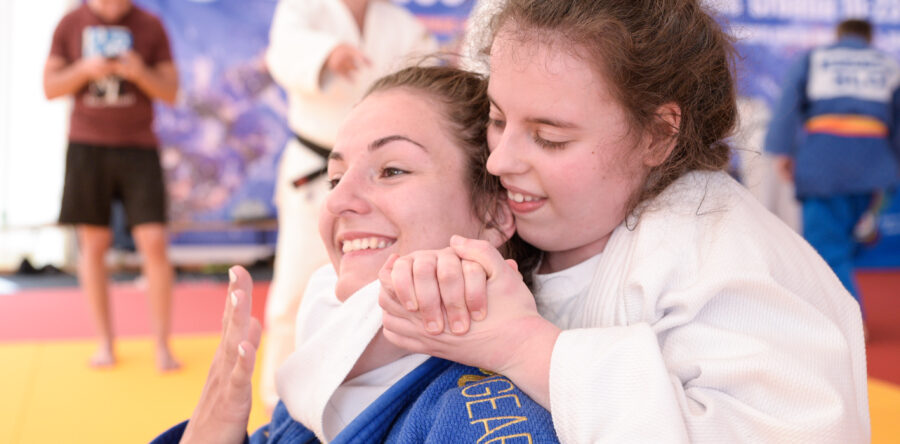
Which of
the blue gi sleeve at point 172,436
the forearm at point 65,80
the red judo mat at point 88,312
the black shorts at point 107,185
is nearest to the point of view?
the blue gi sleeve at point 172,436

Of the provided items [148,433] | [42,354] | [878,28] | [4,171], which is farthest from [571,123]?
[878,28]

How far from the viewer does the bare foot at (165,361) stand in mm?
3311

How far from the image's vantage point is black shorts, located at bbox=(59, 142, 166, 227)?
11.2ft

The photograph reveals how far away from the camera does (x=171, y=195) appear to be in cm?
681

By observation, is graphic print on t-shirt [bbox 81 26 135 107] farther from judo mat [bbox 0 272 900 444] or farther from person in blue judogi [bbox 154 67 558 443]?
person in blue judogi [bbox 154 67 558 443]

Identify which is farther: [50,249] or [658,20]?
[50,249]

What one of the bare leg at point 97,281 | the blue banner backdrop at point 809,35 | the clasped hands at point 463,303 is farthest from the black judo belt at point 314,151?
the blue banner backdrop at point 809,35

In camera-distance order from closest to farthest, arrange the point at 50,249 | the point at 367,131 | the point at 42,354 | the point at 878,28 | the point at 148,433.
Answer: the point at 367,131 < the point at 148,433 < the point at 42,354 < the point at 50,249 < the point at 878,28

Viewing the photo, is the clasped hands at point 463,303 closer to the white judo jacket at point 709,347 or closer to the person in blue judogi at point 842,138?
the white judo jacket at point 709,347

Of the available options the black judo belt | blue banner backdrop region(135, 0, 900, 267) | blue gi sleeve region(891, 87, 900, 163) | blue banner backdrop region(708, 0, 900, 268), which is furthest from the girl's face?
blue banner backdrop region(708, 0, 900, 268)

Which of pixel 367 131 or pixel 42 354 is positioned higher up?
pixel 367 131

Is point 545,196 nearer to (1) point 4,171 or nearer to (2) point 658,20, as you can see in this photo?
(2) point 658,20

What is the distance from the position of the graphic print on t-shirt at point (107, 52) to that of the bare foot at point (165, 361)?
1.08m

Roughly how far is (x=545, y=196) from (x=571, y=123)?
0.13m
